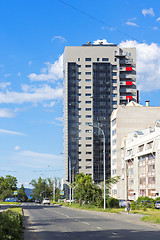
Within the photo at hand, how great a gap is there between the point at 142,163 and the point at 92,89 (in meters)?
70.8

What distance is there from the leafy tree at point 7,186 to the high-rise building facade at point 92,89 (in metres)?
22.1

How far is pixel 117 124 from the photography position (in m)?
115

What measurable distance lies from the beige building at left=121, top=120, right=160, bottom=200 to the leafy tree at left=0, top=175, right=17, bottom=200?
52529mm

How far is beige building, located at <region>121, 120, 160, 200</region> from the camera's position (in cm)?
8269

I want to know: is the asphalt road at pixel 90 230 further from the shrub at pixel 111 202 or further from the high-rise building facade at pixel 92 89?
the high-rise building facade at pixel 92 89

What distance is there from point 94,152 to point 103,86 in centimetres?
2633

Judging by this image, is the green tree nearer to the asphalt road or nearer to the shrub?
the shrub

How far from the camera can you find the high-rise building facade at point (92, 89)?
156875mm

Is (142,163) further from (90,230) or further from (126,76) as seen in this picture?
(90,230)

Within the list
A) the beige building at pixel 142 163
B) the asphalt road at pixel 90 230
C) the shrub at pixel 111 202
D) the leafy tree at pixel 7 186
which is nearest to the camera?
the asphalt road at pixel 90 230

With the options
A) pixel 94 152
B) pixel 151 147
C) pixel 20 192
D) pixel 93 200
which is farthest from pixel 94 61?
pixel 93 200

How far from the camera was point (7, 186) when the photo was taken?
480 feet

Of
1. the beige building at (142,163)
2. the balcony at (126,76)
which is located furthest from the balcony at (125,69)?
the beige building at (142,163)

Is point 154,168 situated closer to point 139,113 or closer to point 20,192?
point 139,113
